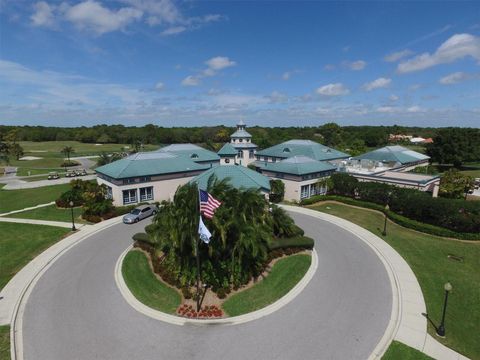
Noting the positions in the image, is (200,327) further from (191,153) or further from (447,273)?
(191,153)

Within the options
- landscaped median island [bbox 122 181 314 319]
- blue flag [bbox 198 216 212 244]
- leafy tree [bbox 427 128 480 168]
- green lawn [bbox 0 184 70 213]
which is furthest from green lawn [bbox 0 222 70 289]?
leafy tree [bbox 427 128 480 168]

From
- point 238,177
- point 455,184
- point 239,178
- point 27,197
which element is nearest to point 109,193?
point 27,197

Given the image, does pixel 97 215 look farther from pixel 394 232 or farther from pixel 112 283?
pixel 394 232

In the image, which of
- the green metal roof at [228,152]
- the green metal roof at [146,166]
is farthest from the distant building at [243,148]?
the green metal roof at [146,166]

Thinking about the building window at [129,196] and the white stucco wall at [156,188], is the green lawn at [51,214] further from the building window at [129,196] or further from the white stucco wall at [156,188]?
the building window at [129,196]

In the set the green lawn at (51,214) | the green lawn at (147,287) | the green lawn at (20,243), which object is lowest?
the green lawn at (147,287)

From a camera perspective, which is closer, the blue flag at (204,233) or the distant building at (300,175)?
the blue flag at (204,233)

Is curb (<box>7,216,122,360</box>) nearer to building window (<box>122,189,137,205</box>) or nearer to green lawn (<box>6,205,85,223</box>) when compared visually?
green lawn (<box>6,205,85,223</box>)
